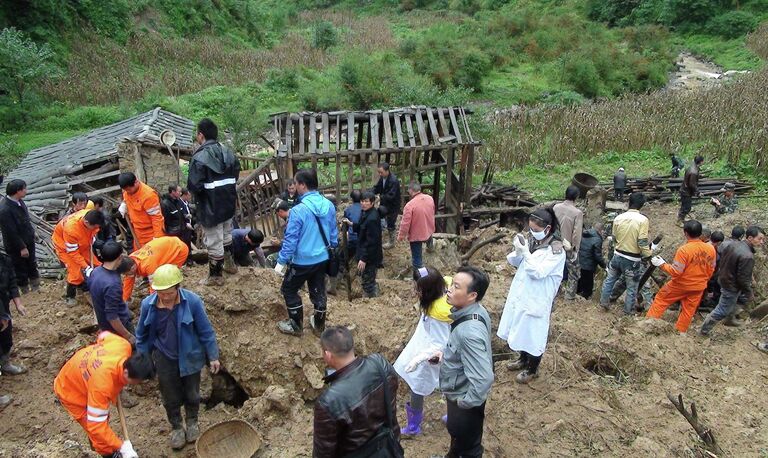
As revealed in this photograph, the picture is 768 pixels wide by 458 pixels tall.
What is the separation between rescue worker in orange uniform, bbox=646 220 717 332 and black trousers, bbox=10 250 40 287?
8.26 m

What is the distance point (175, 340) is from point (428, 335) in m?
2.02

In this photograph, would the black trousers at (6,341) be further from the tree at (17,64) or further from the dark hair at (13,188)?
the tree at (17,64)

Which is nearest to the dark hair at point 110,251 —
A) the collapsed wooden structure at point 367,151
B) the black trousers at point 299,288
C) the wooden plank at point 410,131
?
the black trousers at point 299,288

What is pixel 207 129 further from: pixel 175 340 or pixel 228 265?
pixel 175 340

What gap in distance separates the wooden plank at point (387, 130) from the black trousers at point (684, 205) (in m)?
6.15

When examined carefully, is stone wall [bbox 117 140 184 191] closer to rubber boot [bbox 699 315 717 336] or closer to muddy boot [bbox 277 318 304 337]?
muddy boot [bbox 277 318 304 337]

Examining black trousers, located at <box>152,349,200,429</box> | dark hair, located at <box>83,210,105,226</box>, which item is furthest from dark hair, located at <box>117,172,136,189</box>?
black trousers, located at <box>152,349,200,429</box>

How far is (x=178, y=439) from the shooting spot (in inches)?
181

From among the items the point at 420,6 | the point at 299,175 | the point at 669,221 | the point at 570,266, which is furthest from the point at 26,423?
the point at 420,6

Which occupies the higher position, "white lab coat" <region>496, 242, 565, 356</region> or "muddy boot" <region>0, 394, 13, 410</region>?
"white lab coat" <region>496, 242, 565, 356</region>

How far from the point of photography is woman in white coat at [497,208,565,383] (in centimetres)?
491

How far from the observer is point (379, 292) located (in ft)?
26.1

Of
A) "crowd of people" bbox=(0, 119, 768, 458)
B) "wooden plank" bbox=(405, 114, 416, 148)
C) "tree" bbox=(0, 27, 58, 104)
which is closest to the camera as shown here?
"crowd of people" bbox=(0, 119, 768, 458)

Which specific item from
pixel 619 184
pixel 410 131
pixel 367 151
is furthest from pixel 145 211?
pixel 619 184
